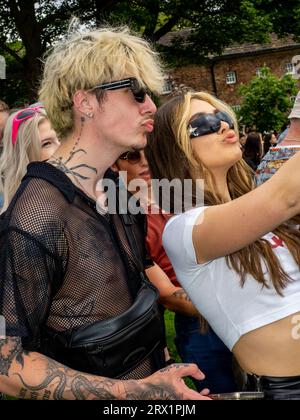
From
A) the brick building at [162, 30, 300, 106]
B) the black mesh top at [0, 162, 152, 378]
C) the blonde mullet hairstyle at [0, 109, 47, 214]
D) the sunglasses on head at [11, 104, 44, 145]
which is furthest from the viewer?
the brick building at [162, 30, 300, 106]

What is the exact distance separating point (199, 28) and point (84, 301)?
21.0 m

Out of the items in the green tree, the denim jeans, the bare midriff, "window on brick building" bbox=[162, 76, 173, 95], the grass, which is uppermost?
"window on brick building" bbox=[162, 76, 173, 95]

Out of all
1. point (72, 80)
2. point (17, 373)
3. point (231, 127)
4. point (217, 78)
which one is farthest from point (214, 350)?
point (217, 78)

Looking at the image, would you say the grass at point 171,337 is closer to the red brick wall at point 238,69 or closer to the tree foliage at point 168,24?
the tree foliage at point 168,24

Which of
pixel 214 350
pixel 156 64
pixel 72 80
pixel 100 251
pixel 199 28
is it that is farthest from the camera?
pixel 199 28

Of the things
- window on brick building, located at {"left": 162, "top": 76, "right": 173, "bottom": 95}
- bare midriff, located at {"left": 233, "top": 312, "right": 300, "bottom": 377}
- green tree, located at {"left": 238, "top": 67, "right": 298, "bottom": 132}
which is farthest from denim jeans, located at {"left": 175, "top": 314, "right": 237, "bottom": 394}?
green tree, located at {"left": 238, "top": 67, "right": 298, "bottom": 132}

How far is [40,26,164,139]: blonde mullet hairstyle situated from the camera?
6.57ft

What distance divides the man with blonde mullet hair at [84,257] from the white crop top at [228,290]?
0.17 meters

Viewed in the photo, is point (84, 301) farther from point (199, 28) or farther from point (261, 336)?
point (199, 28)

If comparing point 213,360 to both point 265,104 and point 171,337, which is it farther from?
point 265,104

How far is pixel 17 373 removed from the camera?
5.48 feet

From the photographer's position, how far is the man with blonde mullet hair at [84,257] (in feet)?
5.46

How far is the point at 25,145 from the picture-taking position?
3.22 metres

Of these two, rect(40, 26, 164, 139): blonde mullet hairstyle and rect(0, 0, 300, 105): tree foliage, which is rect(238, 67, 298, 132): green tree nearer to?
rect(0, 0, 300, 105): tree foliage
